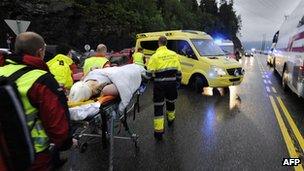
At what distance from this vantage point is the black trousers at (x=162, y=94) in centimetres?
759

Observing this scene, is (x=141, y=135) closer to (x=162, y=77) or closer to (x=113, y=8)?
(x=162, y=77)

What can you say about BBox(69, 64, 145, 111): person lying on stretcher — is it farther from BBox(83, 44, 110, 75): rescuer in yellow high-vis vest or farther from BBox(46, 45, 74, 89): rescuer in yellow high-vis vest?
BBox(83, 44, 110, 75): rescuer in yellow high-vis vest

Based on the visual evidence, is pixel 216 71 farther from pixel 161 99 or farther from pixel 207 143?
pixel 207 143

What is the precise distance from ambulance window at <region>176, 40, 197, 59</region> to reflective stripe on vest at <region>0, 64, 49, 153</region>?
448 inches

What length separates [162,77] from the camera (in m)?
7.85

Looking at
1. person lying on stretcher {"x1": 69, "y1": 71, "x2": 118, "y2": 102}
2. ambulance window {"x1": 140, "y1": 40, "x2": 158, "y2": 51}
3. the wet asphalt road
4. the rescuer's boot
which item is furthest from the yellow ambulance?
person lying on stretcher {"x1": 69, "y1": 71, "x2": 118, "y2": 102}

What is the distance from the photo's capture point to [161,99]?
7.77 meters

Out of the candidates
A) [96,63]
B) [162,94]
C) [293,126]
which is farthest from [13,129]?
Result: [293,126]

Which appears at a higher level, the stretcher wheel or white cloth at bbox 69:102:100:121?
white cloth at bbox 69:102:100:121

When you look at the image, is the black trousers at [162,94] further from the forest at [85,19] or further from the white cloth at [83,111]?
the forest at [85,19]

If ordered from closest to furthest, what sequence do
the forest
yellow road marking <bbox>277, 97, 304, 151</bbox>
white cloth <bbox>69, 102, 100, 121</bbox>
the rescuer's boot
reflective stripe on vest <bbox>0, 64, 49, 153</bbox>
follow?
reflective stripe on vest <bbox>0, 64, 49, 153</bbox> → white cloth <bbox>69, 102, 100, 121</bbox> → yellow road marking <bbox>277, 97, 304, 151</bbox> → the rescuer's boot → the forest

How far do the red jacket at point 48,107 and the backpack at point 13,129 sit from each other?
17cm

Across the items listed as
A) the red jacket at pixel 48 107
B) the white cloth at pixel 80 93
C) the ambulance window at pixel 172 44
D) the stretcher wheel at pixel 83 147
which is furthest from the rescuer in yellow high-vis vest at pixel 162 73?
the ambulance window at pixel 172 44

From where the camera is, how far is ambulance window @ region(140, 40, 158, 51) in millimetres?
16734
